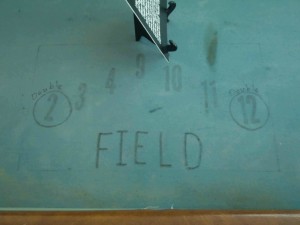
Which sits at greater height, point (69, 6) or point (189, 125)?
point (69, 6)

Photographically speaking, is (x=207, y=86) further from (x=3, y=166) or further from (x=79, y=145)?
(x=3, y=166)

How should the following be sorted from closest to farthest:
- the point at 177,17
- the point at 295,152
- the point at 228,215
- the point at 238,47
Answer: the point at 228,215 → the point at 295,152 → the point at 238,47 → the point at 177,17

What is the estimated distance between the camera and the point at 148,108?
1614 millimetres

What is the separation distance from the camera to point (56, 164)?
4.90ft

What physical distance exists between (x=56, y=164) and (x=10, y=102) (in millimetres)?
500

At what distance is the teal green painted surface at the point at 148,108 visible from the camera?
1.43 meters

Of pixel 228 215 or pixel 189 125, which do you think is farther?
pixel 189 125

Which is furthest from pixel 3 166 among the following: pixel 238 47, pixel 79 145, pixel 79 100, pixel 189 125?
pixel 238 47

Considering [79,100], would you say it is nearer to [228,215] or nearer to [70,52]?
[70,52]

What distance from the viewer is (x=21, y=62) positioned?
179 cm

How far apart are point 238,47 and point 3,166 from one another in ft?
4.99

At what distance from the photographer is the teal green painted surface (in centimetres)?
143

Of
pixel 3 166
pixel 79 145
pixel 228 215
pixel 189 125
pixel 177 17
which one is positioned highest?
pixel 177 17

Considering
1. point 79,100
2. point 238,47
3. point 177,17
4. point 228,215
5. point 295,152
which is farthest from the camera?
point 177,17
